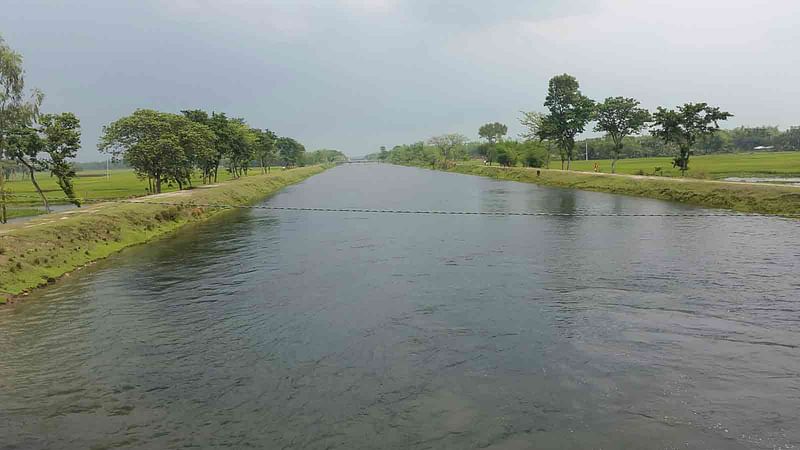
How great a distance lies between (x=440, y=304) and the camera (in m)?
15.2

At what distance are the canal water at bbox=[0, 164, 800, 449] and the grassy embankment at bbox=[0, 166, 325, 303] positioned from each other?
1190 millimetres

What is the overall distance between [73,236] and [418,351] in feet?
67.6

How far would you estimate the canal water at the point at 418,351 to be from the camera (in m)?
8.27

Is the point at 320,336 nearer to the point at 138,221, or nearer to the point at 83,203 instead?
the point at 138,221

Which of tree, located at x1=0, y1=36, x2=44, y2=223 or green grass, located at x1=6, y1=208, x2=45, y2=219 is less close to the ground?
tree, located at x1=0, y1=36, x2=44, y2=223

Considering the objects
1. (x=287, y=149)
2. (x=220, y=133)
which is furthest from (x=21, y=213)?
(x=287, y=149)

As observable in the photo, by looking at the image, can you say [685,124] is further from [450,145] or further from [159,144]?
[450,145]

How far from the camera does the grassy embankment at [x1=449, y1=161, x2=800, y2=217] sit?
31.4 metres

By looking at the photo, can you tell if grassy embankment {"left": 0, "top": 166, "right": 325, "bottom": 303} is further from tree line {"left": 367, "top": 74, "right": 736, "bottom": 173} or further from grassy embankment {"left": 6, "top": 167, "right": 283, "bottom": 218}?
tree line {"left": 367, "top": 74, "right": 736, "bottom": 173}

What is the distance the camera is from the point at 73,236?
916 inches

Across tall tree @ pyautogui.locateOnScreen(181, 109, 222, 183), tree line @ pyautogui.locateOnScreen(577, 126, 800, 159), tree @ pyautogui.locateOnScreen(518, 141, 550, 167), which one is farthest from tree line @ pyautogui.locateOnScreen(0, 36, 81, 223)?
tree line @ pyautogui.locateOnScreen(577, 126, 800, 159)

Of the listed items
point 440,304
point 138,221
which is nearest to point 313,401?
point 440,304

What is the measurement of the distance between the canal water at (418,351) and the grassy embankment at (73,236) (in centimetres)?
119

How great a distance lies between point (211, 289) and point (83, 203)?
32768 mm
